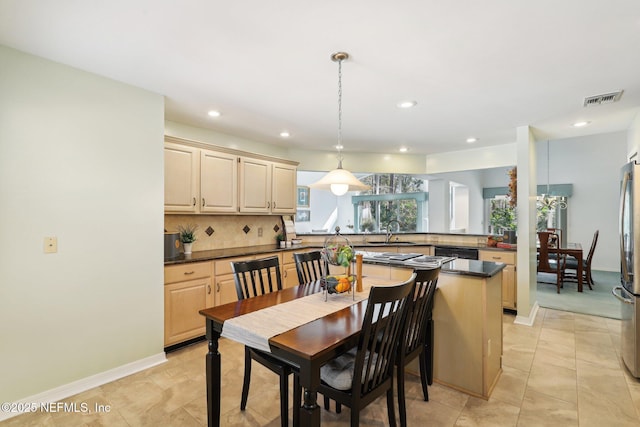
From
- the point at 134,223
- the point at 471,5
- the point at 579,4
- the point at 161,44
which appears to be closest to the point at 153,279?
the point at 134,223

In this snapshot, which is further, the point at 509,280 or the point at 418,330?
the point at 509,280

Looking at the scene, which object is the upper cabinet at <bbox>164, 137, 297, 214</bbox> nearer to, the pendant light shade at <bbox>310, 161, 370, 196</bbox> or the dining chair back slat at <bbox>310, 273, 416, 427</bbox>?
the pendant light shade at <bbox>310, 161, 370, 196</bbox>

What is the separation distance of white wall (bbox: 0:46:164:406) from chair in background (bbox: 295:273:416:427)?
70.2 inches

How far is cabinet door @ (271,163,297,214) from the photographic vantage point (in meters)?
4.38

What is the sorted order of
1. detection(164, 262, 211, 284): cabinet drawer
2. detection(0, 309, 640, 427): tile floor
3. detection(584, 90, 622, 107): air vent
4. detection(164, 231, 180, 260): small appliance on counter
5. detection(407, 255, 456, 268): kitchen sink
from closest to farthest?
detection(0, 309, 640, 427): tile floor → detection(407, 255, 456, 268): kitchen sink → detection(584, 90, 622, 107): air vent → detection(164, 262, 211, 284): cabinet drawer → detection(164, 231, 180, 260): small appliance on counter

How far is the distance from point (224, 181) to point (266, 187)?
0.65m

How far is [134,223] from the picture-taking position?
2.66m

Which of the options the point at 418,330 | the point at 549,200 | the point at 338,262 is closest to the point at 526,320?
the point at 418,330

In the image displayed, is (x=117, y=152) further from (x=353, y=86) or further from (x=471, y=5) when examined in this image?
(x=471, y=5)

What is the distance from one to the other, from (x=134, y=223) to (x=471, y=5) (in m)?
2.83

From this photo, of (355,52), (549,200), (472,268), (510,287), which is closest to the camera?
(355,52)

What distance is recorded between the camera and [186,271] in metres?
3.12

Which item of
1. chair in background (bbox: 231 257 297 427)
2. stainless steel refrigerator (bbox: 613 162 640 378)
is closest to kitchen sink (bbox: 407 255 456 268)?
chair in background (bbox: 231 257 297 427)

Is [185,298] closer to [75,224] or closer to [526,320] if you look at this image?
[75,224]
